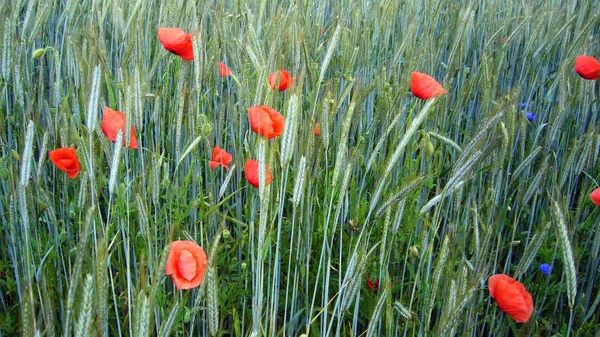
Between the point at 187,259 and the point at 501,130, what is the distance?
535mm

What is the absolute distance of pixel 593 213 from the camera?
1389mm

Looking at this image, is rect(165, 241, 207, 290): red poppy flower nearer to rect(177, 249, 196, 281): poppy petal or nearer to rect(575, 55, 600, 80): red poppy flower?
rect(177, 249, 196, 281): poppy petal

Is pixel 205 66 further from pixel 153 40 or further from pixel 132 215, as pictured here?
pixel 153 40

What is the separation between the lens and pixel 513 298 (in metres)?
0.90

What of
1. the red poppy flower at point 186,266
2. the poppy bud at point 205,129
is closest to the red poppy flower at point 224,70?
the poppy bud at point 205,129

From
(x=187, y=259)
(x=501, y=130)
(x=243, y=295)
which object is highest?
(x=501, y=130)

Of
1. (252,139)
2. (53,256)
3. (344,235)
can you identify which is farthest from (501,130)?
(53,256)

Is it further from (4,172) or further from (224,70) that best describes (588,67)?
(4,172)

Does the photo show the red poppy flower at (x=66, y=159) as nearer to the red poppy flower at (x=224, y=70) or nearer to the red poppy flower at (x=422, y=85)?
the red poppy flower at (x=224, y=70)

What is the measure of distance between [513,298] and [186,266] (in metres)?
0.46

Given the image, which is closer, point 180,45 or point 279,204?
point 279,204

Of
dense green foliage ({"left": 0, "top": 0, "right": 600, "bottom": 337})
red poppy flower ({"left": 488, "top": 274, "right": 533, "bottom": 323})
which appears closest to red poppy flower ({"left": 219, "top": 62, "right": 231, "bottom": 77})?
dense green foliage ({"left": 0, "top": 0, "right": 600, "bottom": 337})

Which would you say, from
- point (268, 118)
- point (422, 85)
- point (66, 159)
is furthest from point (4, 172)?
point (422, 85)

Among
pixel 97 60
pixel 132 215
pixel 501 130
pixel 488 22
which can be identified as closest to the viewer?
pixel 97 60
